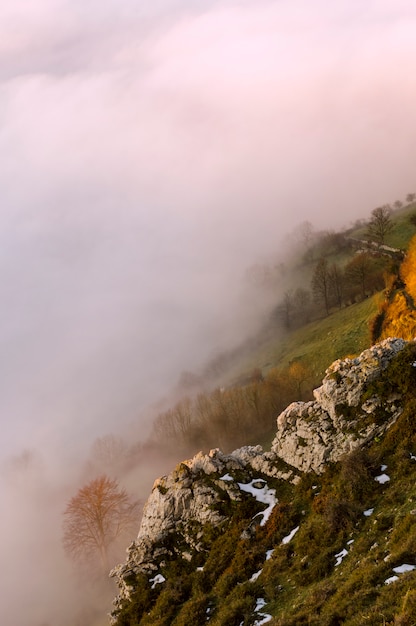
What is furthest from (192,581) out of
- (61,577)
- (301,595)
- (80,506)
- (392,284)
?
(392,284)

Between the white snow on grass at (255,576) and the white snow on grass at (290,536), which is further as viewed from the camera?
the white snow on grass at (290,536)

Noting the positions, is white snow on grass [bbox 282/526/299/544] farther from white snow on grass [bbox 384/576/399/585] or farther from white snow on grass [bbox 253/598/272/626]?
white snow on grass [bbox 384/576/399/585]

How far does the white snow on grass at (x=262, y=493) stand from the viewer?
3727cm

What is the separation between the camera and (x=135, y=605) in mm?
36750

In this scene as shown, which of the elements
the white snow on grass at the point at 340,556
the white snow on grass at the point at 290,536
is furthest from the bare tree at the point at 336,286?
the white snow on grass at the point at 340,556

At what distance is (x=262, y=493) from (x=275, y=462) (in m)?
3.07

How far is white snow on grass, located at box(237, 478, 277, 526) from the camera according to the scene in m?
37.3

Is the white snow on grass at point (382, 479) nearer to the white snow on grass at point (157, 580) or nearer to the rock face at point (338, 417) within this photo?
the rock face at point (338, 417)

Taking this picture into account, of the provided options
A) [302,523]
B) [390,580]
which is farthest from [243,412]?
[390,580]

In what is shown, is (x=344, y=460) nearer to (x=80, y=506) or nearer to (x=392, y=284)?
(x=80, y=506)

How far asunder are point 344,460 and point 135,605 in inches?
756

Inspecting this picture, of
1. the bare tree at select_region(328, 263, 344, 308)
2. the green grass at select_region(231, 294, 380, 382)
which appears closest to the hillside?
the green grass at select_region(231, 294, 380, 382)

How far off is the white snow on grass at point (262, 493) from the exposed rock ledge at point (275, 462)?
469 millimetres

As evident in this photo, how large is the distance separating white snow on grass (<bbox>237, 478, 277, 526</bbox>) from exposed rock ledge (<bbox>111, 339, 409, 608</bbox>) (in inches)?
18.5
